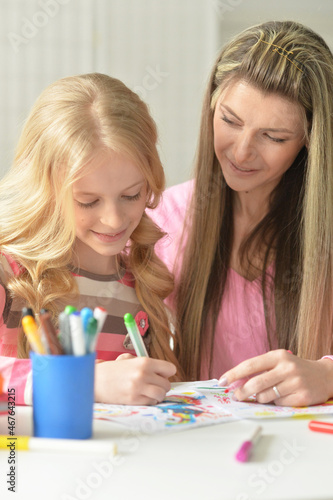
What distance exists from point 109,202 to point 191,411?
379 mm

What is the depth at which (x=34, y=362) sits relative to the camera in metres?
0.75

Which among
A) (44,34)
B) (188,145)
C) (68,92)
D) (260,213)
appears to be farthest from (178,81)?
(68,92)

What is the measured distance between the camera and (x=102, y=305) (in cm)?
125

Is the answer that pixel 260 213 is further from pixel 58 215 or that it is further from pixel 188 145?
pixel 188 145

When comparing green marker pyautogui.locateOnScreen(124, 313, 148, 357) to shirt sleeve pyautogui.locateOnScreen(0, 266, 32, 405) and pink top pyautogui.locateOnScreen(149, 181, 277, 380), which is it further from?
pink top pyautogui.locateOnScreen(149, 181, 277, 380)

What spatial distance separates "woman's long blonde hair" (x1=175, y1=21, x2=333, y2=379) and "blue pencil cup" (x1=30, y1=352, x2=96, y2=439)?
2.14 feet

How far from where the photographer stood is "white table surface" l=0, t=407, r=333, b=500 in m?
0.63

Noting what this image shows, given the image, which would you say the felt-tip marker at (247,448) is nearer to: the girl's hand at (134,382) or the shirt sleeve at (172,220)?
the girl's hand at (134,382)

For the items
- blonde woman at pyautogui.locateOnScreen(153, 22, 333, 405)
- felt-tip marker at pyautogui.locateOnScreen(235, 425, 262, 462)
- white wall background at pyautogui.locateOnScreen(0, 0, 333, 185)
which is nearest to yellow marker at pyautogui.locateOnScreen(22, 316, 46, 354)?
felt-tip marker at pyautogui.locateOnScreen(235, 425, 262, 462)

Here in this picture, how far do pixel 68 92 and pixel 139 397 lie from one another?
1.87 ft

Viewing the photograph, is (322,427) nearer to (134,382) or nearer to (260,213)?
(134,382)

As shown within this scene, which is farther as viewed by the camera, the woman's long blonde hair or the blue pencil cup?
the woman's long blonde hair

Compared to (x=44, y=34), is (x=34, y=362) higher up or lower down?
lower down

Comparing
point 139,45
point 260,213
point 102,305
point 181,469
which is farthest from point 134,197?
point 139,45
